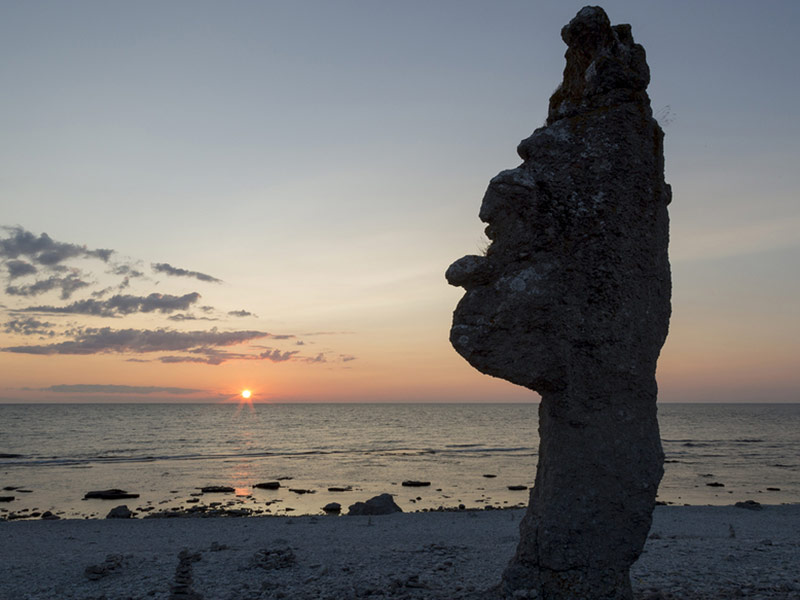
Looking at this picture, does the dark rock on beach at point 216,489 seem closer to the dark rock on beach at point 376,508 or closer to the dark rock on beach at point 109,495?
the dark rock on beach at point 109,495

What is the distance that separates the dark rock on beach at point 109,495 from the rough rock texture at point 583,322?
23258mm

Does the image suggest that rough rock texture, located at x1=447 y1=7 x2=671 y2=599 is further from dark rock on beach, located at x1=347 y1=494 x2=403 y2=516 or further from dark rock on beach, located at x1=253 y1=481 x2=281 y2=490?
dark rock on beach, located at x1=253 y1=481 x2=281 y2=490

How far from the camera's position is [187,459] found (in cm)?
4281

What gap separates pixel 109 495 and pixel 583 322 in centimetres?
2529

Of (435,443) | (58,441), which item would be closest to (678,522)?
(435,443)

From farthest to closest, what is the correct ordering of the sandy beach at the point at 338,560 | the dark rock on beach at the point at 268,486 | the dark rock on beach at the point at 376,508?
the dark rock on beach at the point at 268,486
the dark rock on beach at the point at 376,508
the sandy beach at the point at 338,560

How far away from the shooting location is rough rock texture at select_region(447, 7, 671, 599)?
7.03m

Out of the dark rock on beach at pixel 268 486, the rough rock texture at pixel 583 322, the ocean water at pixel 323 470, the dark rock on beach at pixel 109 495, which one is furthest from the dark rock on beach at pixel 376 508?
the rough rock texture at pixel 583 322

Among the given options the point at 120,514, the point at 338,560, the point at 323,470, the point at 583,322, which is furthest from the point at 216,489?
the point at 583,322

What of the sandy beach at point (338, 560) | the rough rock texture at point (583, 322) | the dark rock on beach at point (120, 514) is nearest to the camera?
the rough rock texture at point (583, 322)

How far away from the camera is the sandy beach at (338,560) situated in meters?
9.20

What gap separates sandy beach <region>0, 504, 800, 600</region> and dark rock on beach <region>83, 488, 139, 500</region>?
8076 mm

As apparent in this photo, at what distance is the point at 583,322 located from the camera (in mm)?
7039

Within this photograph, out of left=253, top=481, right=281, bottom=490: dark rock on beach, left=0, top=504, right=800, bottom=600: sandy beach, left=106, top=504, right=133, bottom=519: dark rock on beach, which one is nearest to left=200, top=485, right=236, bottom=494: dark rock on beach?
left=253, top=481, right=281, bottom=490: dark rock on beach
